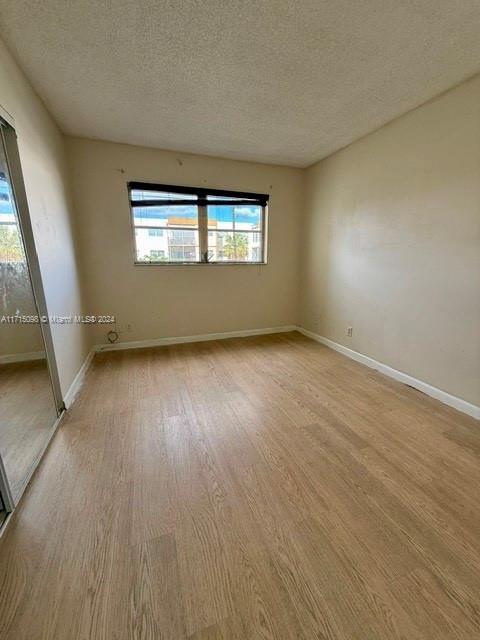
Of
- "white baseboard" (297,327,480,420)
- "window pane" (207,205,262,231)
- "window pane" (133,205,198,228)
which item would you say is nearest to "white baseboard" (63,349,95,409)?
"window pane" (133,205,198,228)

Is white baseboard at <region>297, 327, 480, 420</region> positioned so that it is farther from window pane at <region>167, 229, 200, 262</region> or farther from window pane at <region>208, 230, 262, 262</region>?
window pane at <region>167, 229, 200, 262</region>

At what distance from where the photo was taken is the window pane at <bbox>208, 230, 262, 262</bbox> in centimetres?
361

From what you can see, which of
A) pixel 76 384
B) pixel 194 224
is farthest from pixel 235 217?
pixel 76 384

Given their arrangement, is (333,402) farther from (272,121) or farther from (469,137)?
(272,121)

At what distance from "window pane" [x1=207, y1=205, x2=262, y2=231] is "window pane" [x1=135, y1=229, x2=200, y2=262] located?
12.8 inches

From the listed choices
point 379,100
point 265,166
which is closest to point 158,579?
point 379,100

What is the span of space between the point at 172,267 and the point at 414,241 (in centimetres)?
275

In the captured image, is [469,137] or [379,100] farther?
[379,100]

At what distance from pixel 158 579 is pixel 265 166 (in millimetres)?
4176

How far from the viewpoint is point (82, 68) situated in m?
1.76

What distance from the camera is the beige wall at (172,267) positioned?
3.02 m

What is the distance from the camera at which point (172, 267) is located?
11.3 ft

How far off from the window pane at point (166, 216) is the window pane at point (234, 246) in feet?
1.04

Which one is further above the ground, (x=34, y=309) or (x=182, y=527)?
(x=34, y=309)
